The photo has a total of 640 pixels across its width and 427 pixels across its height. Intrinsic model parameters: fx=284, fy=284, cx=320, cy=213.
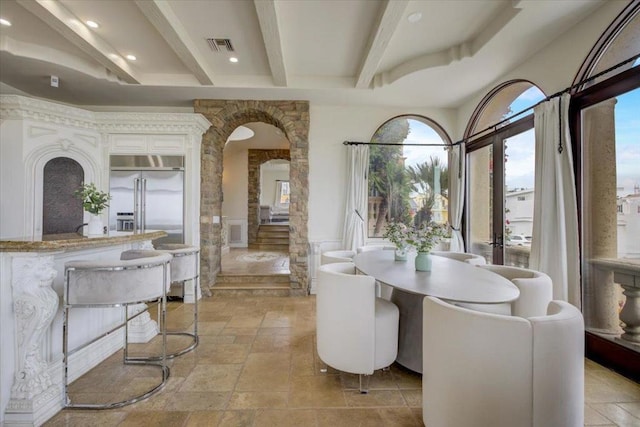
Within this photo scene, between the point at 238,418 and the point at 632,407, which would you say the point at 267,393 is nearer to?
the point at 238,418

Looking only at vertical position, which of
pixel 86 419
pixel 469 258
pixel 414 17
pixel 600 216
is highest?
pixel 414 17

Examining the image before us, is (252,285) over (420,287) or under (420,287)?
under

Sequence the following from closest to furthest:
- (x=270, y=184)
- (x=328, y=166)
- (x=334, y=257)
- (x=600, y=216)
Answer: (x=600, y=216) < (x=334, y=257) < (x=328, y=166) < (x=270, y=184)

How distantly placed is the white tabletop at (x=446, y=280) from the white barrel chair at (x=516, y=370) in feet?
1.01

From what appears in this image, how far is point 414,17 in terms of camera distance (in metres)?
2.75

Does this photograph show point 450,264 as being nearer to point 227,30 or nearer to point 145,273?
point 145,273

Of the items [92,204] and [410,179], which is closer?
[92,204]

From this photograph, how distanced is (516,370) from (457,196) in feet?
12.6

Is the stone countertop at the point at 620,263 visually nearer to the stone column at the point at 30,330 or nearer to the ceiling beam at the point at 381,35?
the ceiling beam at the point at 381,35

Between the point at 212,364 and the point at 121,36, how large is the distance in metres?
3.49

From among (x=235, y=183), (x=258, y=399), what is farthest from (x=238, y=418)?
(x=235, y=183)

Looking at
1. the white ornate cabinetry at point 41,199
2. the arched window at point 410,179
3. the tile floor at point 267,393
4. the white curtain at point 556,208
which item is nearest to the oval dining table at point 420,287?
the tile floor at point 267,393

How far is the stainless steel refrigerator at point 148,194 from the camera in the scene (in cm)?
411

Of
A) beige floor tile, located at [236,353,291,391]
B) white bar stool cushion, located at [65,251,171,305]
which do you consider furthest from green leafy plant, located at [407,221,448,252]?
white bar stool cushion, located at [65,251,171,305]
